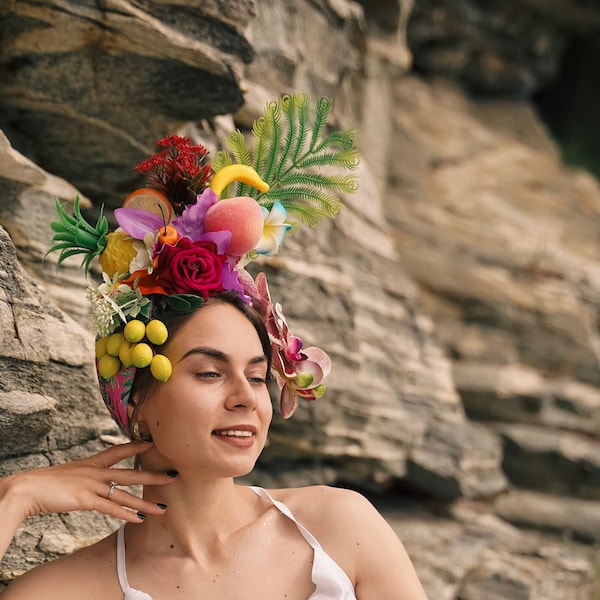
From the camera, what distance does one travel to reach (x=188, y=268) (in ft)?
7.89

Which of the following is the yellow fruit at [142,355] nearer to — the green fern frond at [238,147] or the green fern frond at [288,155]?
the green fern frond at [288,155]

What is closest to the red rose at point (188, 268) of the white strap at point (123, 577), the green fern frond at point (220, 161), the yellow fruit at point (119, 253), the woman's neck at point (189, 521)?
the yellow fruit at point (119, 253)

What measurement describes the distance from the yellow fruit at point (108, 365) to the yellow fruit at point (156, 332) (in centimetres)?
15

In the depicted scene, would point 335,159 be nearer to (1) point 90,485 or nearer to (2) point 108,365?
(2) point 108,365

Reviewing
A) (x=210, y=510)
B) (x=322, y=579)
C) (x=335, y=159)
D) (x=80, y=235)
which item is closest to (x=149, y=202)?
(x=80, y=235)

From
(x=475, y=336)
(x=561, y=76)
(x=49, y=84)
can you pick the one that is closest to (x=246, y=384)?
(x=49, y=84)

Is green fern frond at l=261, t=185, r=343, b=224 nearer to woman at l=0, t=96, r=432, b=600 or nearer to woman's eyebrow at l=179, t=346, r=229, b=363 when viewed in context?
woman at l=0, t=96, r=432, b=600

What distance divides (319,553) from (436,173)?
5907 mm

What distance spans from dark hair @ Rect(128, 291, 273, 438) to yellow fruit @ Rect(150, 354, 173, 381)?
7 cm

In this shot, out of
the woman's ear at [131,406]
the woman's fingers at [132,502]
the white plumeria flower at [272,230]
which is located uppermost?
the white plumeria flower at [272,230]

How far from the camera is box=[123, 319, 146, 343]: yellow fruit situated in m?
2.36

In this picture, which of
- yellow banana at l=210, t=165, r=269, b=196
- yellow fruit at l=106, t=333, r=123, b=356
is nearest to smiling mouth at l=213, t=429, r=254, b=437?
yellow fruit at l=106, t=333, r=123, b=356

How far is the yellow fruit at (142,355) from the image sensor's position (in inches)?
92.8

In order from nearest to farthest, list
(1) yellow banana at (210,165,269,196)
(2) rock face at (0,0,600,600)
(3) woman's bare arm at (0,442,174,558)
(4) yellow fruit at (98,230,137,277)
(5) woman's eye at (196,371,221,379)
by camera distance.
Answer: (3) woman's bare arm at (0,442,174,558) → (5) woman's eye at (196,371,221,379) → (4) yellow fruit at (98,230,137,277) → (1) yellow banana at (210,165,269,196) → (2) rock face at (0,0,600,600)
